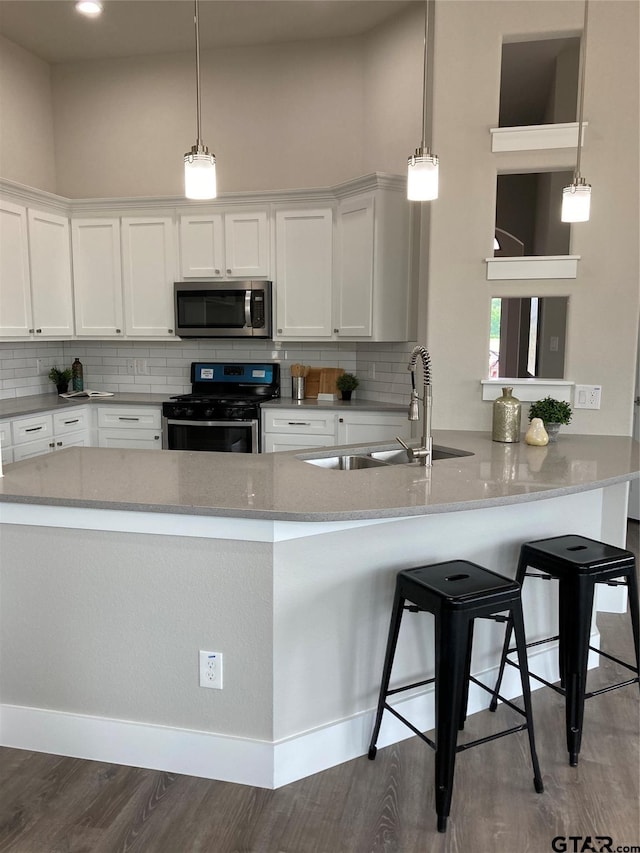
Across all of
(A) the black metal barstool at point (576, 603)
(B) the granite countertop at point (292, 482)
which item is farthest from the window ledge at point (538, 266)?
(A) the black metal barstool at point (576, 603)

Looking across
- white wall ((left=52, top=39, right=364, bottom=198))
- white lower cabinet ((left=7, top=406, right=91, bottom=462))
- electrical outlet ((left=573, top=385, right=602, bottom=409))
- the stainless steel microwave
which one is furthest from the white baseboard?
white wall ((left=52, top=39, right=364, bottom=198))

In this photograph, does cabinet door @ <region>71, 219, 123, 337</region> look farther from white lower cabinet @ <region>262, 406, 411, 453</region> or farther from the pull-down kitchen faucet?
the pull-down kitchen faucet

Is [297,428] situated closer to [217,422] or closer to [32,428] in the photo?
[217,422]

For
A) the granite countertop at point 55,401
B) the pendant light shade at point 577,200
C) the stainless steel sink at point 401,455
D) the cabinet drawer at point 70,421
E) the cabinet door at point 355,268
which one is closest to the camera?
the pendant light shade at point 577,200

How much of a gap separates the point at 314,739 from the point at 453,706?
1.75ft

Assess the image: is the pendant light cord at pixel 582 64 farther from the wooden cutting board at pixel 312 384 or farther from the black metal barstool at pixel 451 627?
the wooden cutting board at pixel 312 384

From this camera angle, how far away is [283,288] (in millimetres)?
4711

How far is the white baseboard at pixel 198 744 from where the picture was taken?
2.07 metres

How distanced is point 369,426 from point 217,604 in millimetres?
2517

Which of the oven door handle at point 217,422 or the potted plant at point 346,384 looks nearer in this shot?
the oven door handle at point 217,422

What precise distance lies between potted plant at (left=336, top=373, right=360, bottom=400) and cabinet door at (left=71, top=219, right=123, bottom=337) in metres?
1.78

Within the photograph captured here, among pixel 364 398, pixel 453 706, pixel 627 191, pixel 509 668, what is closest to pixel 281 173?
pixel 364 398

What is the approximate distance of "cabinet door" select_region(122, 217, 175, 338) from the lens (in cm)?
487

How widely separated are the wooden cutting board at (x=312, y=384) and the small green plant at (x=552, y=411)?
7.03 ft
